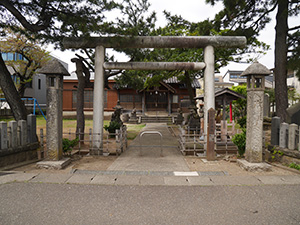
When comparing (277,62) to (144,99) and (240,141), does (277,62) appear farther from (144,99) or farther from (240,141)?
(144,99)

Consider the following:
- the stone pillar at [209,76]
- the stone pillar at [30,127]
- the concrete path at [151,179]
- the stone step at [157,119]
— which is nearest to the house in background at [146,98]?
the stone step at [157,119]

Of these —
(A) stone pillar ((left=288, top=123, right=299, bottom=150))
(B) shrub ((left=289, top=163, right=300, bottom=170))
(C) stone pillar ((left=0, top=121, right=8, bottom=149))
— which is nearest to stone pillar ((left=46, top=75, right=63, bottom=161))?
(C) stone pillar ((left=0, top=121, right=8, bottom=149))

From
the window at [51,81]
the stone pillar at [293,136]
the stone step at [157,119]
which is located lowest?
the stone step at [157,119]

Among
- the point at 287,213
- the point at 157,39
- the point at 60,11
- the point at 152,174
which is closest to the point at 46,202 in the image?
the point at 152,174

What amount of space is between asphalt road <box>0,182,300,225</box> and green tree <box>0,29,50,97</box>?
1916cm

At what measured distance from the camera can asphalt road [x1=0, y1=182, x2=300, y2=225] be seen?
319cm

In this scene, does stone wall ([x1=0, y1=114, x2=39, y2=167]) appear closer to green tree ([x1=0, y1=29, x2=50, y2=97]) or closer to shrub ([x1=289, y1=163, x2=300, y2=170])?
shrub ([x1=289, y1=163, x2=300, y2=170])

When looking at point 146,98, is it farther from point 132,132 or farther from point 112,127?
point 112,127

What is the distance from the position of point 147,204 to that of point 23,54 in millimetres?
22374

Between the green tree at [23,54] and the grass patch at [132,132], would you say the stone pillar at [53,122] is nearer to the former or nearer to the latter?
the grass patch at [132,132]

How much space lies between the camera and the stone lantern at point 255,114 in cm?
579

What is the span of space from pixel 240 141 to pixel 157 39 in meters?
4.72

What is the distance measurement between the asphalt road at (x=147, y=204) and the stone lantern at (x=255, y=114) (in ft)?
4.60

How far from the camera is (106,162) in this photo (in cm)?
652
